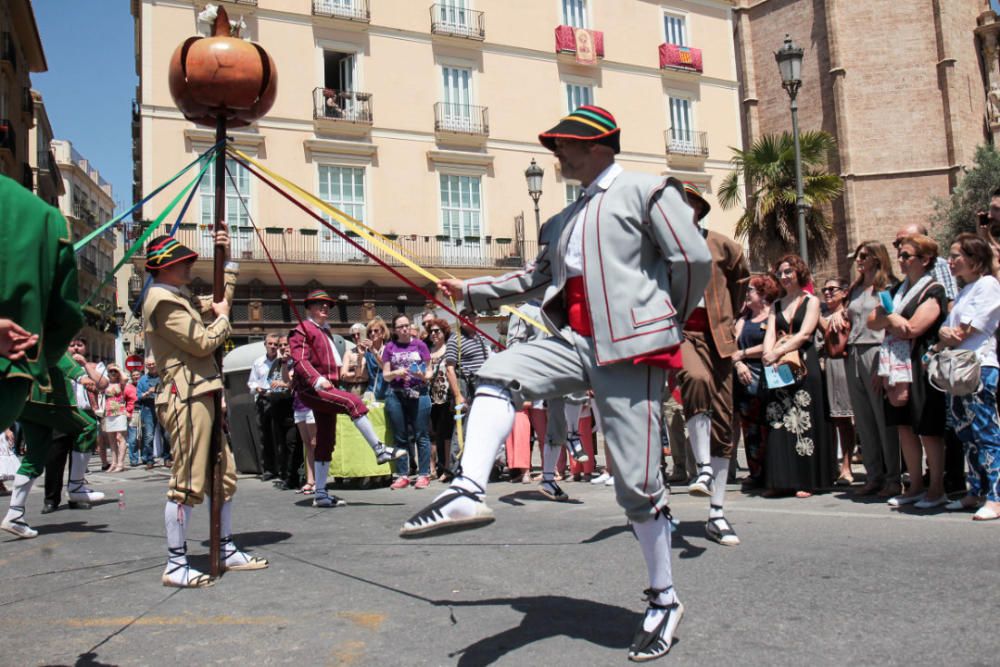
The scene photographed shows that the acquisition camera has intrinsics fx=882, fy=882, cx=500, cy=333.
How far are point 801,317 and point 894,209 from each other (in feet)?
133

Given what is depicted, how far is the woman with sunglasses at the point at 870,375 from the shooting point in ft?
24.1

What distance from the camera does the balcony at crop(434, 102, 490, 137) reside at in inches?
1264

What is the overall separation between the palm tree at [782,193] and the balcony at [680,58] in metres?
8.07

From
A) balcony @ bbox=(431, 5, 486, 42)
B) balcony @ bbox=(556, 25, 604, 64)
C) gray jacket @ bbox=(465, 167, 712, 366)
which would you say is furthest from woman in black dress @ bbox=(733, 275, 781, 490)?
balcony @ bbox=(556, 25, 604, 64)

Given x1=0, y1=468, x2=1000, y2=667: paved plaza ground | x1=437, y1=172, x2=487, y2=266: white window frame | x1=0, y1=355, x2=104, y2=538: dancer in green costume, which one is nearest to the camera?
x1=0, y1=468, x2=1000, y2=667: paved plaza ground

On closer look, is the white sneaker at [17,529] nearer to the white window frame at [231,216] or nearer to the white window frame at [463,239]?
the white window frame at [231,216]

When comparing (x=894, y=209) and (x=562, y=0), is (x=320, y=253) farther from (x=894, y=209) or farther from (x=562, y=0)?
(x=894, y=209)

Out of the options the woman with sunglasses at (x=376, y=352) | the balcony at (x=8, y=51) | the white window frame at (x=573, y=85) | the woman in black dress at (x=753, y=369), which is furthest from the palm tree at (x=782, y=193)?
the balcony at (x=8, y=51)

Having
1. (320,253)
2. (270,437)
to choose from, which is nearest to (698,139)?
(320,253)

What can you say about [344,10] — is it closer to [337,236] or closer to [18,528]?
[337,236]

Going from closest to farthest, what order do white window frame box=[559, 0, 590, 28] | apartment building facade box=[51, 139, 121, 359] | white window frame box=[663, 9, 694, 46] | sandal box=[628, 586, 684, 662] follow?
sandal box=[628, 586, 684, 662] → white window frame box=[559, 0, 590, 28] → white window frame box=[663, 9, 694, 46] → apartment building facade box=[51, 139, 121, 359]

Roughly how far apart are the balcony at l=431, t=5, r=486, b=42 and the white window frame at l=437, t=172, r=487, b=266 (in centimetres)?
489

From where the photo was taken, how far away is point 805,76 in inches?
1793

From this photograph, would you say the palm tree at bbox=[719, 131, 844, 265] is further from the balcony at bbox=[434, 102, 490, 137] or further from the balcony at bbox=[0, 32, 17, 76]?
the balcony at bbox=[0, 32, 17, 76]
